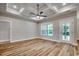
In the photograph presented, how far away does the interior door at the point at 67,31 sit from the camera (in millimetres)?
1697

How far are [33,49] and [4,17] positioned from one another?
2.55ft

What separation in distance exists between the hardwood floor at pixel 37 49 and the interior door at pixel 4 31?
11cm

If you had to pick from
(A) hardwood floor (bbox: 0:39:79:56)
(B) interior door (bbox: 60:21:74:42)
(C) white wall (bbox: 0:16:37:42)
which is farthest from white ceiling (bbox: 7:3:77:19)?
(A) hardwood floor (bbox: 0:39:79:56)

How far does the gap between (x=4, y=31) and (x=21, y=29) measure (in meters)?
0.30

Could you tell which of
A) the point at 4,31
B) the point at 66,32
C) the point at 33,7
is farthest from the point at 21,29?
the point at 66,32

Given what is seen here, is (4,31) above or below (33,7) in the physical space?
below

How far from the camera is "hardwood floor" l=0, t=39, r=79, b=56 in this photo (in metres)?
1.70

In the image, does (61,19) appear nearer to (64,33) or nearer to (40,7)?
(64,33)

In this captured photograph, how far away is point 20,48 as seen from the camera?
174cm

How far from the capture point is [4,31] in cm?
172

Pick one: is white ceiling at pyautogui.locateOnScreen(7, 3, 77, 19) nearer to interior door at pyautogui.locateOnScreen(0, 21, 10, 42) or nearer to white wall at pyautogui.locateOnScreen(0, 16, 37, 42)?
white wall at pyautogui.locateOnScreen(0, 16, 37, 42)

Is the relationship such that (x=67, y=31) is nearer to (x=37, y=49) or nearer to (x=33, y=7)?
(x=37, y=49)

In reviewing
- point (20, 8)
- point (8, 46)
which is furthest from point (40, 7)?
point (8, 46)

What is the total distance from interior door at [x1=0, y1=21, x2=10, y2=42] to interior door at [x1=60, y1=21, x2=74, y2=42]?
0.98m
